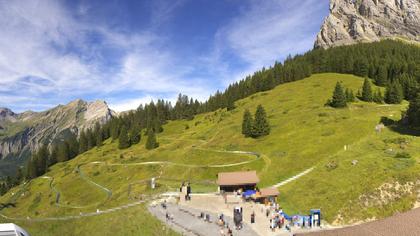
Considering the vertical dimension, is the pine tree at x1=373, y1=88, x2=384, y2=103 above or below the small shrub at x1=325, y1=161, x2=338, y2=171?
above

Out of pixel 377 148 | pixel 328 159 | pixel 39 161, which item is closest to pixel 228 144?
pixel 328 159

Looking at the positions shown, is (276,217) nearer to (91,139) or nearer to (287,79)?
(287,79)

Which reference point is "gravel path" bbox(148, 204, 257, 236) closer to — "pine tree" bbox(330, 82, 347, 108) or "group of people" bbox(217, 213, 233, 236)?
"group of people" bbox(217, 213, 233, 236)

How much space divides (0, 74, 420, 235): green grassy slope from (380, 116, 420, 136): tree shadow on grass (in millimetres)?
2550

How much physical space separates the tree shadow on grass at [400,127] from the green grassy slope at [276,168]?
2.55m

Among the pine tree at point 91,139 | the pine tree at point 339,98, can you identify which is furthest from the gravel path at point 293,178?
the pine tree at point 91,139

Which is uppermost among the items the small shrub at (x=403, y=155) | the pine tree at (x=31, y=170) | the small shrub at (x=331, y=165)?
the small shrub at (x=403, y=155)

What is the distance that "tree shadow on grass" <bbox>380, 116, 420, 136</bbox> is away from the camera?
80.9m

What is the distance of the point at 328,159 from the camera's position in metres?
71.6

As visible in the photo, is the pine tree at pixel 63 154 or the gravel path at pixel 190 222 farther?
the pine tree at pixel 63 154

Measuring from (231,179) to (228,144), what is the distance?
42.7 metres

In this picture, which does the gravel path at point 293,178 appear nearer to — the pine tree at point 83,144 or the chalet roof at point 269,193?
the chalet roof at point 269,193

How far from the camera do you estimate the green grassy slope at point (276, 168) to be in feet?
177

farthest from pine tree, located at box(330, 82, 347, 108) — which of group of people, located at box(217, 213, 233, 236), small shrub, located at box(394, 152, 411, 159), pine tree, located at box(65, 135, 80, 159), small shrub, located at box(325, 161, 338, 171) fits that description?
pine tree, located at box(65, 135, 80, 159)
